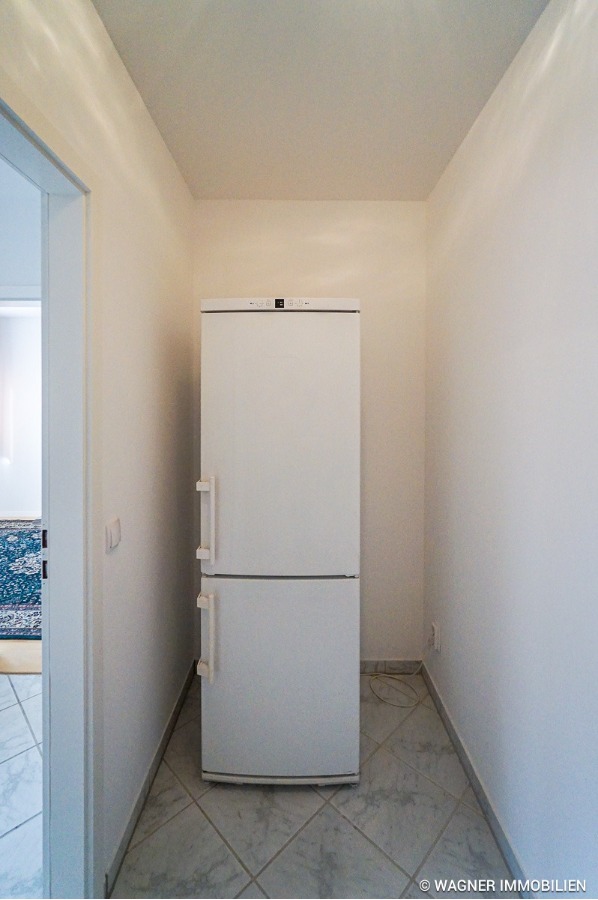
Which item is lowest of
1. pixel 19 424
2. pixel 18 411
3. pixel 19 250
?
pixel 19 424

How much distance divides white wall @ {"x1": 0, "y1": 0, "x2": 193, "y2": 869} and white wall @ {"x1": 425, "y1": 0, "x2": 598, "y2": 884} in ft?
4.01

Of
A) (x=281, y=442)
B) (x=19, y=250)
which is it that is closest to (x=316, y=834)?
(x=281, y=442)

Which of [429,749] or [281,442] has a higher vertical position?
[281,442]

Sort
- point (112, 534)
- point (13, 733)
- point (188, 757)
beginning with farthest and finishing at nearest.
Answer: point (13, 733) < point (188, 757) < point (112, 534)

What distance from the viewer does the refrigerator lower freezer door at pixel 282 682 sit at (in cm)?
137

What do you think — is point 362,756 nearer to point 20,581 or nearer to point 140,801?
point 140,801

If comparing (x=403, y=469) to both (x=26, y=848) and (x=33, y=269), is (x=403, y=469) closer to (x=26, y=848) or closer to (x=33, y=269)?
(x=26, y=848)

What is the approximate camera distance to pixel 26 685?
1.99 metres

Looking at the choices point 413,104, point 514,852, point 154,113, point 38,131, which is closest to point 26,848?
point 514,852

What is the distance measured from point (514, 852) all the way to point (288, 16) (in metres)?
2.52

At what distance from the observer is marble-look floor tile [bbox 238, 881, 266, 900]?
1.06 meters

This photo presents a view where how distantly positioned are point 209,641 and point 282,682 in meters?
0.32

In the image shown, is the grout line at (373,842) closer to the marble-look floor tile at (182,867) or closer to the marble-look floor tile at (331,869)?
the marble-look floor tile at (331,869)

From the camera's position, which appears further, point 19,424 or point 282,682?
point 19,424
